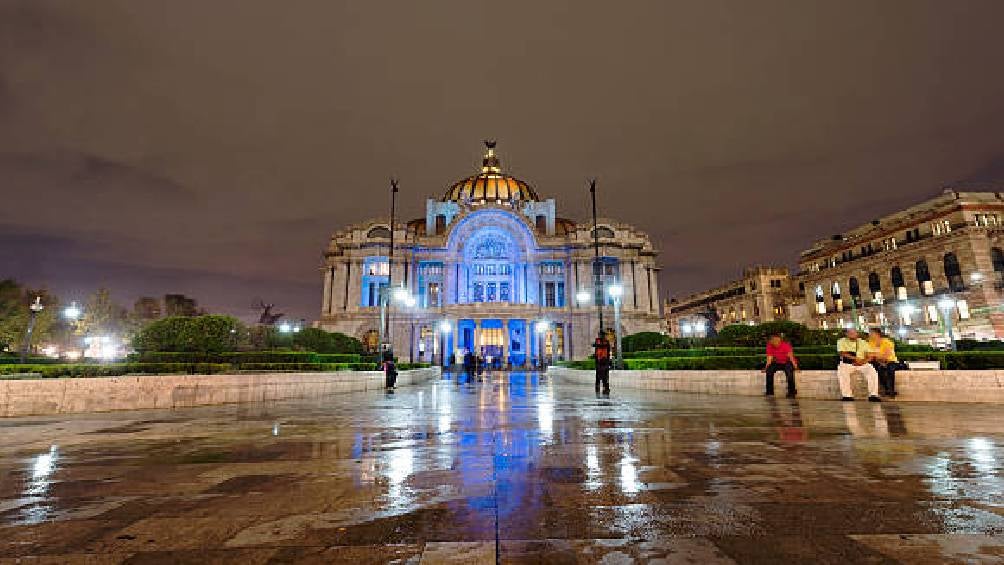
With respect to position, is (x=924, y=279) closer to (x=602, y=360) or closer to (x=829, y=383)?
(x=829, y=383)

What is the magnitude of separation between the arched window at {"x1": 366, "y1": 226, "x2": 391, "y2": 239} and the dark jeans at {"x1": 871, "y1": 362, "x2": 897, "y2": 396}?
5662cm

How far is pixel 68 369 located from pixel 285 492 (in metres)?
14.0

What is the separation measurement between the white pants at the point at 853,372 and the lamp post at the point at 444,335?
42997 mm

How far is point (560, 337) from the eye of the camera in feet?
193

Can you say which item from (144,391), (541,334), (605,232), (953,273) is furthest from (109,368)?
(953,273)

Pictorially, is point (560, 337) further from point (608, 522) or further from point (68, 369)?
point (608, 522)

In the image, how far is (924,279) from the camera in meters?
57.4

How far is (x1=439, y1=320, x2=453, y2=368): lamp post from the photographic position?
52938mm

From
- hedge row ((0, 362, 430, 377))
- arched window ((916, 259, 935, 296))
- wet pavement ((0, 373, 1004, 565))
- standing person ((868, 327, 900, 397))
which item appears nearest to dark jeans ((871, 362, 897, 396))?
standing person ((868, 327, 900, 397))

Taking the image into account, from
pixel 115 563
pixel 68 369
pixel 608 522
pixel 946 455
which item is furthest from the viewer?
pixel 68 369

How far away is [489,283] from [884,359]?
50.8m

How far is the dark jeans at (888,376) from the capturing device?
12102 millimetres

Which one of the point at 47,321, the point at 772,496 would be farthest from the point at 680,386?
the point at 47,321

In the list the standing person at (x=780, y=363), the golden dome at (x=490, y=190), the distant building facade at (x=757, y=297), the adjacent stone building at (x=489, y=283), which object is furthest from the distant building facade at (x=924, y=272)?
the golden dome at (x=490, y=190)
